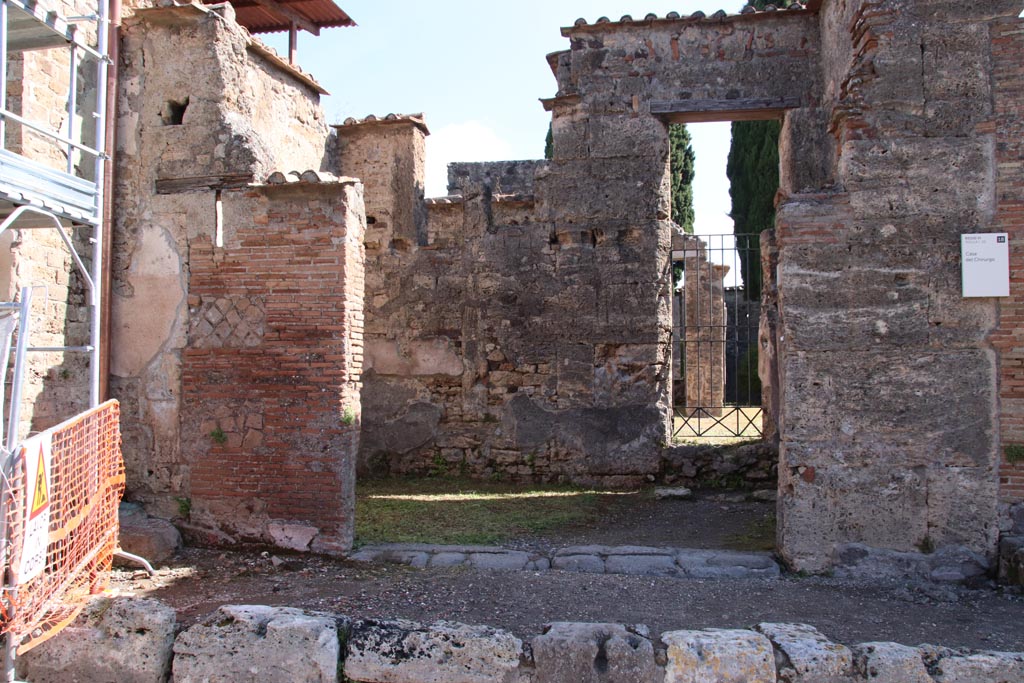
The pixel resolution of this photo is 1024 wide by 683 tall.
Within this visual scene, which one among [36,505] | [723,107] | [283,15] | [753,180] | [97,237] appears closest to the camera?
[36,505]

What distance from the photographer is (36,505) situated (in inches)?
139

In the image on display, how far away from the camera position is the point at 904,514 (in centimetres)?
534

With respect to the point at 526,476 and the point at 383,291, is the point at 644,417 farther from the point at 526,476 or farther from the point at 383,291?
the point at 383,291

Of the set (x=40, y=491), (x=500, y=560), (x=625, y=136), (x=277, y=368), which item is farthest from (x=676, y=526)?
(x=40, y=491)

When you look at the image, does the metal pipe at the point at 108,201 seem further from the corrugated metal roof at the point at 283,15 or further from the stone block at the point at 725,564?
the stone block at the point at 725,564

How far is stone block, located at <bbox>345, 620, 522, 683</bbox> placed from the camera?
3707 mm

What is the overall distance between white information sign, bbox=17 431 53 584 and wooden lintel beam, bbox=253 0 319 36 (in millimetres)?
7837

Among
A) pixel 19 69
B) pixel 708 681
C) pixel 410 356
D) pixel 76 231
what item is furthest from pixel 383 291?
pixel 708 681

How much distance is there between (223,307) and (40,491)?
243 centimetres

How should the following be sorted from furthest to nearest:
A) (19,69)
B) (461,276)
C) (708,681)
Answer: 1. (461,276)
2. (19,69)
3. (708,681)

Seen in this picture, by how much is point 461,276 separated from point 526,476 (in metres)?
2.45

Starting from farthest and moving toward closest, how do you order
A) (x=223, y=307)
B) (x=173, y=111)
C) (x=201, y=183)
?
(x=173, y=111)
(x=201, y=183)
(x=223, y=307)

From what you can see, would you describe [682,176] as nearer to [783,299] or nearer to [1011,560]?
[783,299]

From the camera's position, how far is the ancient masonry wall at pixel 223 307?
5656 millimetres
